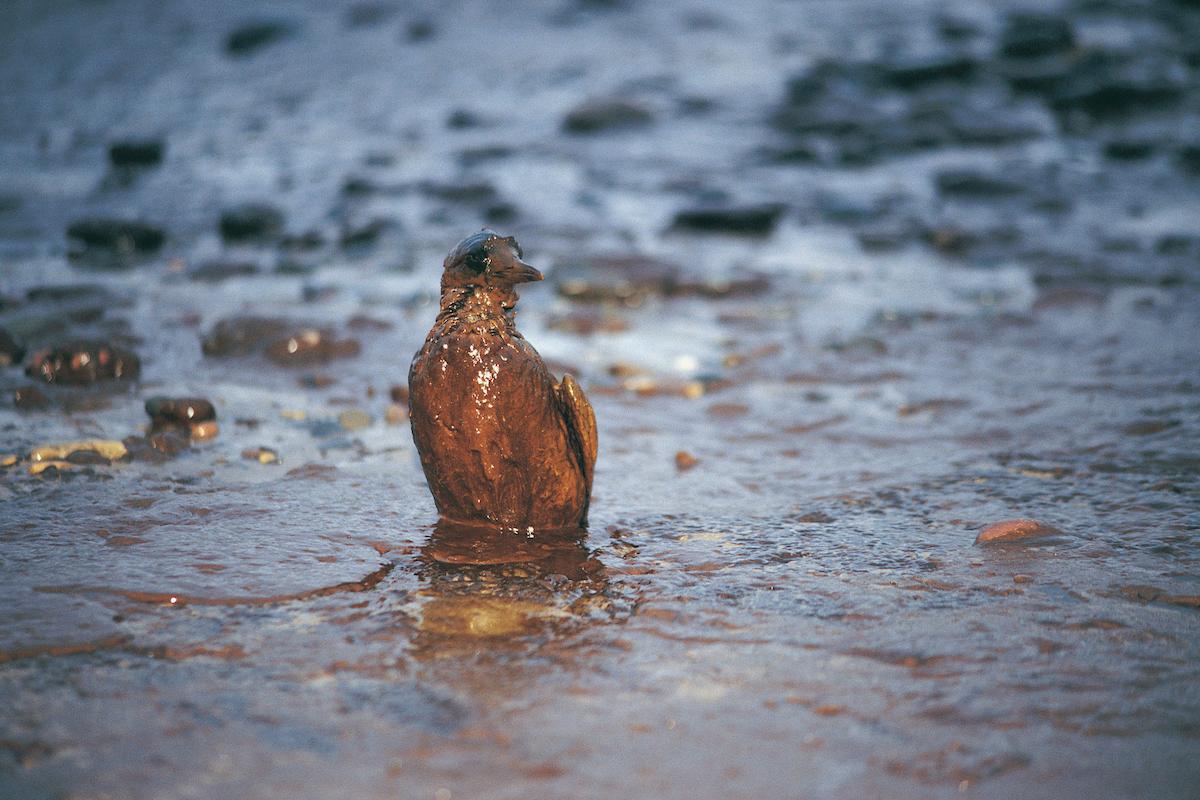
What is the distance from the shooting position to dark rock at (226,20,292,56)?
15859mm

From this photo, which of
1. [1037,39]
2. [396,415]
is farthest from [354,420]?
[1037,39]

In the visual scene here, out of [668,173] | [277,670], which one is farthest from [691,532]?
[668,173]

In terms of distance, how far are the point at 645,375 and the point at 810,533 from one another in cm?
232

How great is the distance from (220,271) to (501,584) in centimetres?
562

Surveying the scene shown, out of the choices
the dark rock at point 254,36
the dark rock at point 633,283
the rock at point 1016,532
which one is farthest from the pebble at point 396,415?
the dark rock at point 254,36

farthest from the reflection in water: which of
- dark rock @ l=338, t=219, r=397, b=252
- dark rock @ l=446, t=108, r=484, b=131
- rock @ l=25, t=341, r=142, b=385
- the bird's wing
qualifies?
dark rock @ l=446, t=108, r=484, b=131

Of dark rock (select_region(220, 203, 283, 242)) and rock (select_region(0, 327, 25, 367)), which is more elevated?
dark rock (select_region(220, 203, 283, 242))

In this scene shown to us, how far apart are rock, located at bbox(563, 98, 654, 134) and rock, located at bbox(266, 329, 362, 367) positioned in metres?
7.01

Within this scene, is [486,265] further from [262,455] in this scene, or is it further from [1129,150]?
[1129,150]

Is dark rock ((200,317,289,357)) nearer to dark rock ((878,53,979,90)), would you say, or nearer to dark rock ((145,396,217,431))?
dark rock ((145,396,217,431))

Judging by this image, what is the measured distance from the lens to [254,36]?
16.0 m

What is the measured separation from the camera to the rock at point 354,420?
4906mm

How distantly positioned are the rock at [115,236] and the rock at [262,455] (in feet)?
16.5

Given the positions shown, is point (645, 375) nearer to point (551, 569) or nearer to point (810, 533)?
point (810, 533)
